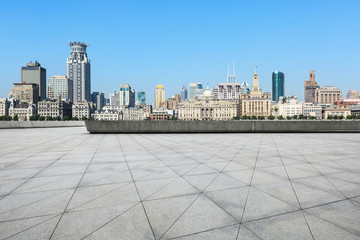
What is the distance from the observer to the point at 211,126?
61.7 ft

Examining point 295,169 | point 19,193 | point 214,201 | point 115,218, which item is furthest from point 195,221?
point 295,169

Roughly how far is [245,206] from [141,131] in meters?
15.9

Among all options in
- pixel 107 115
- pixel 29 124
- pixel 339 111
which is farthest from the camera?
pixel 107 115

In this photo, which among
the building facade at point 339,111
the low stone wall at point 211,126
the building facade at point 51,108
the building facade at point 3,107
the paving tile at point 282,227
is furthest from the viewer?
the building facade at point 339,111

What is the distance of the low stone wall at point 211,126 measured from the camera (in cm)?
1881

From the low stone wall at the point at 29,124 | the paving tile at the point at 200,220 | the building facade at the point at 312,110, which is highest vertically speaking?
the building facade at the point at 312,110

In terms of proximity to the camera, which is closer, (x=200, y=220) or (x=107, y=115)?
(x=200, y=220)

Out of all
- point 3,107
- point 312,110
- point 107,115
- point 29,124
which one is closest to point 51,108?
point 3,107

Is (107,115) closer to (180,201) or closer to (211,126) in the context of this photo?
(211,126)

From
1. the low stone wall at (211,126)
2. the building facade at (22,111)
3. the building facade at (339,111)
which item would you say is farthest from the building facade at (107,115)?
the low stone wall at (211,126)

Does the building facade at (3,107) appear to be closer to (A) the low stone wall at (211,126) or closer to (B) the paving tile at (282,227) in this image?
(A) the low stone wall at (211,126)

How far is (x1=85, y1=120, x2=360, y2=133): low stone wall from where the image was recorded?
1881 cm

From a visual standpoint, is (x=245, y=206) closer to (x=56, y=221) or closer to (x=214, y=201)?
(x=214, y=201)

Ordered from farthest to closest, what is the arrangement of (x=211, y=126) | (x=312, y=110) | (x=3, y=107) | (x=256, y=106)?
(x=256, y=106) → (x=312, y=110) → (x=3, y=107) → (x=211, y=126)
